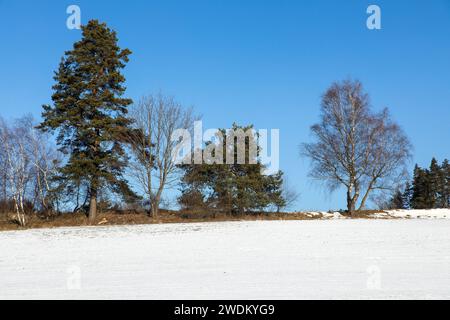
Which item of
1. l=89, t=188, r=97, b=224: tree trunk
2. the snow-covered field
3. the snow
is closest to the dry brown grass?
l=89, t=188, r=97, b=224: tree trunk

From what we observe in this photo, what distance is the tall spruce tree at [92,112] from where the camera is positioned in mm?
28453

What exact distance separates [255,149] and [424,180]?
34.7 m

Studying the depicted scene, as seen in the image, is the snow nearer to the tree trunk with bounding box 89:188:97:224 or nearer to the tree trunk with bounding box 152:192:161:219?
the tree trunk with bounding box 152:192:161:219

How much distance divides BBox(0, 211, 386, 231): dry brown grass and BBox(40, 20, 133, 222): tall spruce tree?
49.5 inches

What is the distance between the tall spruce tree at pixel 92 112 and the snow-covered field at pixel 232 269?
12615 millimetres

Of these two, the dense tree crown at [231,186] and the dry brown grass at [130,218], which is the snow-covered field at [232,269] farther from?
the dense tree crown at [231,186]

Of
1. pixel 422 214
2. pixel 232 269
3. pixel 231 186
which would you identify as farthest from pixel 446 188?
pixel 232 269

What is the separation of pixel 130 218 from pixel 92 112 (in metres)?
8.11

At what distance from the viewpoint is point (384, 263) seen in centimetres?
1012

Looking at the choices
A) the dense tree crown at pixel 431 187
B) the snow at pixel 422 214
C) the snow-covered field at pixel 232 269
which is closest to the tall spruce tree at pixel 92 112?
the snow-covered field at pixel 232 269

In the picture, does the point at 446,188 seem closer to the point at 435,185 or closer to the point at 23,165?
the point at 435,185

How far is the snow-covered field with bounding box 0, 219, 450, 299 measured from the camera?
716 cm
